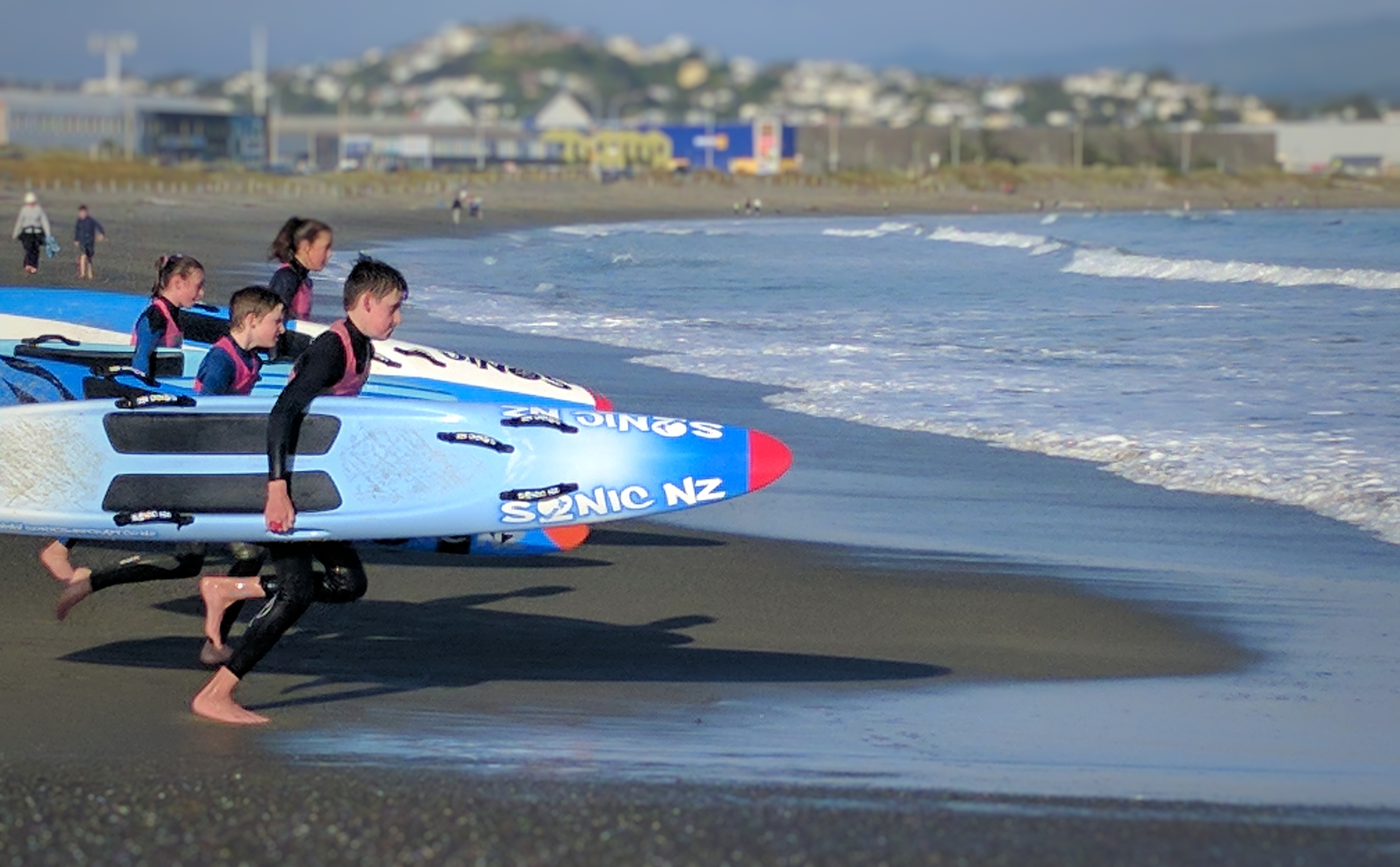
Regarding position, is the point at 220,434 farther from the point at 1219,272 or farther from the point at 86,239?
the point at 1219,272

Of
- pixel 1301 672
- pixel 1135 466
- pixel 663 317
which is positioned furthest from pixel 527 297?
pixel 1301 672

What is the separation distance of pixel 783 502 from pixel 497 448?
10.2ft

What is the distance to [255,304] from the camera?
249 inches

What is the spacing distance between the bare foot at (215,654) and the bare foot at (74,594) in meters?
0.78

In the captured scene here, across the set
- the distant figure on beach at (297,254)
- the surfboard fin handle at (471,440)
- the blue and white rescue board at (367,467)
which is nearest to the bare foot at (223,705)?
the blue and white rescue board at (367,467)

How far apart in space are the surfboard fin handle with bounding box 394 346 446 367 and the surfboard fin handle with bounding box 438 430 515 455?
14.4 feet

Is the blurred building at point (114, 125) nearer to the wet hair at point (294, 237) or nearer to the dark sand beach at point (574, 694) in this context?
the wet hair at point (294, 237)

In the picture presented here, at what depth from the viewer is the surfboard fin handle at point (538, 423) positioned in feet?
21.5

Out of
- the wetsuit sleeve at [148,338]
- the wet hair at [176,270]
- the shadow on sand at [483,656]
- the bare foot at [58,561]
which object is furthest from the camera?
the wetsuit sleeve at [148,338]

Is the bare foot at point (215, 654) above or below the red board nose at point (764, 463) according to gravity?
below

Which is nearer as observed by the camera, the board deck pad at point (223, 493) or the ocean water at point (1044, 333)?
the board deck pad at point (223, 493)

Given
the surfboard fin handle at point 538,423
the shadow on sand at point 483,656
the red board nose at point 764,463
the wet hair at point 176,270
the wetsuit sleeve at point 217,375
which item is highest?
the wet hair at point 176,270

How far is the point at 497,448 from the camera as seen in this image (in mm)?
6469

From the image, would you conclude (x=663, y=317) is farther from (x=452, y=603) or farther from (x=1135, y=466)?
(x=452, y=603)
